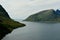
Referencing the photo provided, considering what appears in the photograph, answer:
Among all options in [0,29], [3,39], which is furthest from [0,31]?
[3,39]

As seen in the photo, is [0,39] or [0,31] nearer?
[0,39]

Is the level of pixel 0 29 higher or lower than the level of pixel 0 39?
higher

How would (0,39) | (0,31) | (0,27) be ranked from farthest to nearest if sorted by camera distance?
(0,27) → (0,31) → (0,39)

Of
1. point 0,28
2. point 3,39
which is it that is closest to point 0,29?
point 0,28

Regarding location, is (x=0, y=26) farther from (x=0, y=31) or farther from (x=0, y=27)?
(x=0, y=31)

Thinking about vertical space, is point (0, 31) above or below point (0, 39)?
above

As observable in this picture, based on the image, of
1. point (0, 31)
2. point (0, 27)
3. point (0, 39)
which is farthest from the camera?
point (0, 27)

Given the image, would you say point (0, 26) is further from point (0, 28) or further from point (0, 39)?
point (0, 39)

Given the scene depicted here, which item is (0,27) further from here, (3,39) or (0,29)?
(3,39)
